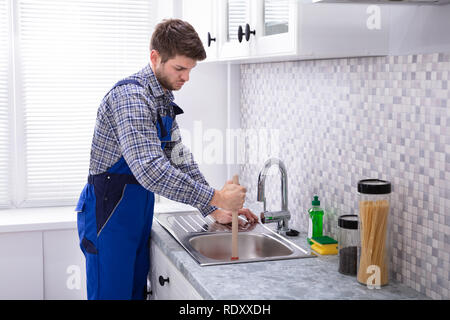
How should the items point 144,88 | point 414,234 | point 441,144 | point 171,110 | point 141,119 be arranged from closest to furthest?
point 441,144
point 414,234
point 141,119
point 144,88
point 171,110

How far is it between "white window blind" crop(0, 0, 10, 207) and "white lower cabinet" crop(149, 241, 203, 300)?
3.73 ft

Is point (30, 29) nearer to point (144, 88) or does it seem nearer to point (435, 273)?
point (144, 88)

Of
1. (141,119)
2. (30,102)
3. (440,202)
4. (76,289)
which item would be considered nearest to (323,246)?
(440,202)

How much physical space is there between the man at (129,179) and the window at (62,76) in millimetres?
957

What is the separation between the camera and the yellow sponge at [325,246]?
1.83m

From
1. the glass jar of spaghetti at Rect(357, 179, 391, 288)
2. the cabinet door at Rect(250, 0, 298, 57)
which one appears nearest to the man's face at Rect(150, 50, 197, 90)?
the cabinet door at Rect(250, 0, 298, 57)

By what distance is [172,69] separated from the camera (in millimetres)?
2006

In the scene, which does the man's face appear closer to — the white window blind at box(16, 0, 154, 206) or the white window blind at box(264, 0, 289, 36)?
the white window blind at box(264, 0, 289, 36)

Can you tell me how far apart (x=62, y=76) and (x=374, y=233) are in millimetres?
2040

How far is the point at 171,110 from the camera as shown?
2.14 meters

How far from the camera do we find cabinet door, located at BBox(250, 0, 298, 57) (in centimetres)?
156

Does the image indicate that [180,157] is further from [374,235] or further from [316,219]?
[374,235]

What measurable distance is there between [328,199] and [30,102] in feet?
5.65

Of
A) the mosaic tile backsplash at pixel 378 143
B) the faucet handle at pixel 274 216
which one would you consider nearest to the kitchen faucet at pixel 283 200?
the faucet handle at pixel 274 216
